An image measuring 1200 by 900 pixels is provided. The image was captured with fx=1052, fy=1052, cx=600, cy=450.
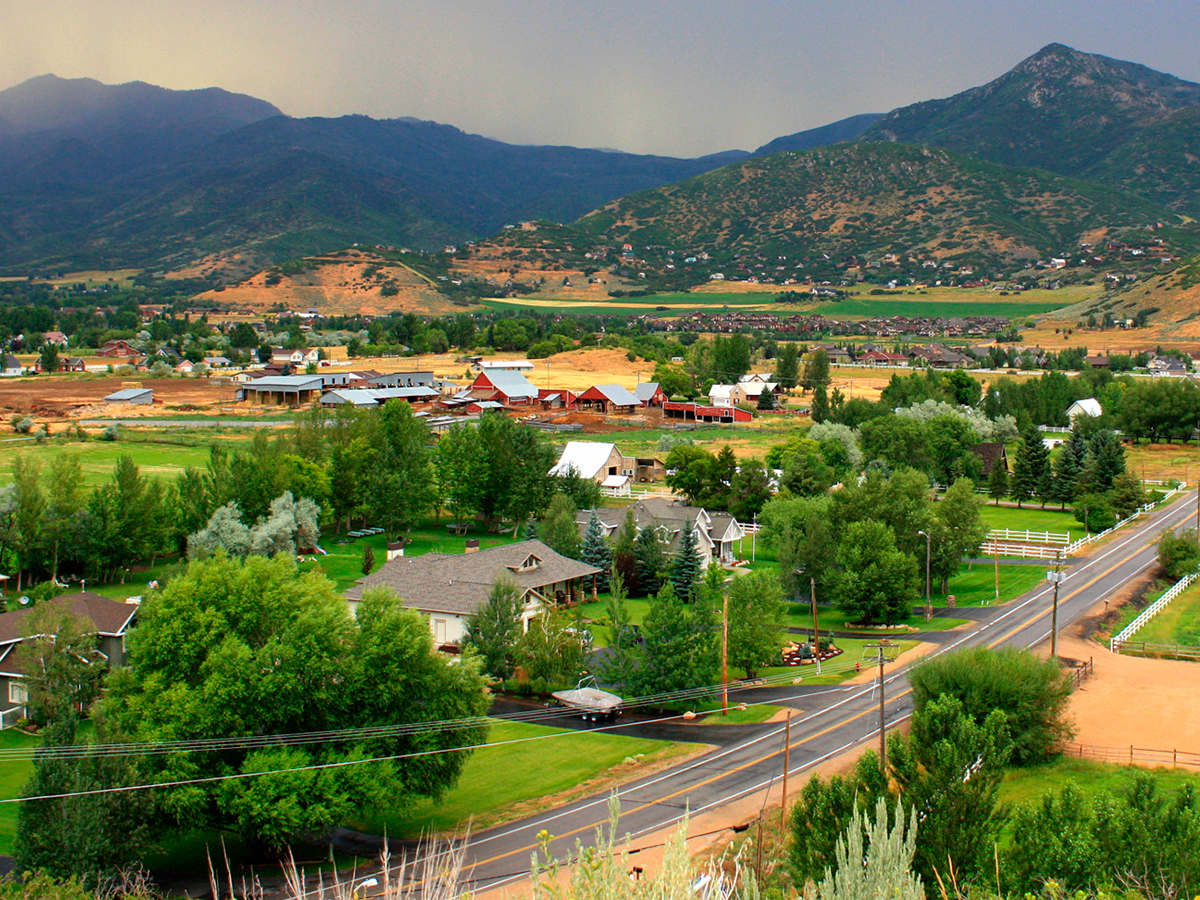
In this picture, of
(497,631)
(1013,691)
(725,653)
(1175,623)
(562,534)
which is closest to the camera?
(1013,691)

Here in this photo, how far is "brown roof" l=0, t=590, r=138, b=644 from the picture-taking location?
30438mm

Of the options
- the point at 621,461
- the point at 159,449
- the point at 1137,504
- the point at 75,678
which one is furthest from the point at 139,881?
the point at 159,449

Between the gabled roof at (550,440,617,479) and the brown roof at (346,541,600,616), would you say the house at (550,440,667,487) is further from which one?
the brown roof at (346,541,600,616)

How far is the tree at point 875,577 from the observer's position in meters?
40.2

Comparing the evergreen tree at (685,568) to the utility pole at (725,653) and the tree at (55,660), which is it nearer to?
the utility pole at (725,653)

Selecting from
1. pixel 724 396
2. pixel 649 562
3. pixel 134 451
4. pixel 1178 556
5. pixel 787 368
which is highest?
pixel 787 368

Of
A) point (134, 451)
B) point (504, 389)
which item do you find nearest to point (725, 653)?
point (134, 451)

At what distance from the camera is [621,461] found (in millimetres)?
66938

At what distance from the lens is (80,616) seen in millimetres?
30922

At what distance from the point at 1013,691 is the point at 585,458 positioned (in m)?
39.7

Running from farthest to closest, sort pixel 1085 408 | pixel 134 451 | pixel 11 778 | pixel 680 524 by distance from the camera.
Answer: pixel 1085 408 < pixel 134 451 < pixel 680 524 < pixel 11 778

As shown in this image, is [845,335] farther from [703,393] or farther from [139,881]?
[139,881]

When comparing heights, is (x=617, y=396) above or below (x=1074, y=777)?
above

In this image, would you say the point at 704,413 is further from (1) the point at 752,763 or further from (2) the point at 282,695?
(2) the point at 282,695
